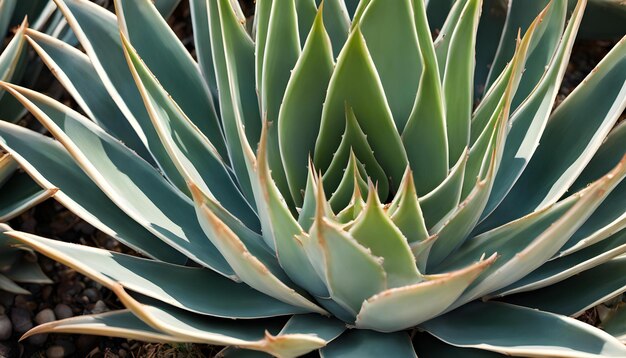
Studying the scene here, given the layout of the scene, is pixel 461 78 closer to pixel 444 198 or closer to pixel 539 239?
pixel 444 198

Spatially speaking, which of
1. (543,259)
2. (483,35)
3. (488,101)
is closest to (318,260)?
(543,259)

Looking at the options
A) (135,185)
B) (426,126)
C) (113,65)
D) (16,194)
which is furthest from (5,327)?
(426,126)

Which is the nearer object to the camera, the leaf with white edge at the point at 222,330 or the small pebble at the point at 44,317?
the leaf with white edge at the point at 222,330

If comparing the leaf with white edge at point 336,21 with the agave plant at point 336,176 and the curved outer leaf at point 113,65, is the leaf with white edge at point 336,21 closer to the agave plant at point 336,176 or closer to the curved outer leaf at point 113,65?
the agave plant at point 336,176

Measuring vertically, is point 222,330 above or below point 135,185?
below

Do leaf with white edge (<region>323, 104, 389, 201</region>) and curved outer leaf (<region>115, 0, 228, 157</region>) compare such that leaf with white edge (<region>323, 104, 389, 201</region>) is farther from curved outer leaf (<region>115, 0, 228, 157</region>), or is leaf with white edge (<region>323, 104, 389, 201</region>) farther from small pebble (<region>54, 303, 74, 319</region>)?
small pebble (<region>54, 303, 74, 319</region>)

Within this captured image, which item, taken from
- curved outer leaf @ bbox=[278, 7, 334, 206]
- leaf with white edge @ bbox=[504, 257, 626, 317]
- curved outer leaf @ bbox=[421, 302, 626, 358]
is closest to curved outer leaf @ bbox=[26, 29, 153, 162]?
curved outer leaf @ bbox=[278, 7, 334, 206]

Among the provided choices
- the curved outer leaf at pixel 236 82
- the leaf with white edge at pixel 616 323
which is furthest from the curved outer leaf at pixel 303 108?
the leaf with white edge at pixel 616 323

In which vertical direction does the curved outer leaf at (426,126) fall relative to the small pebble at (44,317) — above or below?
above
